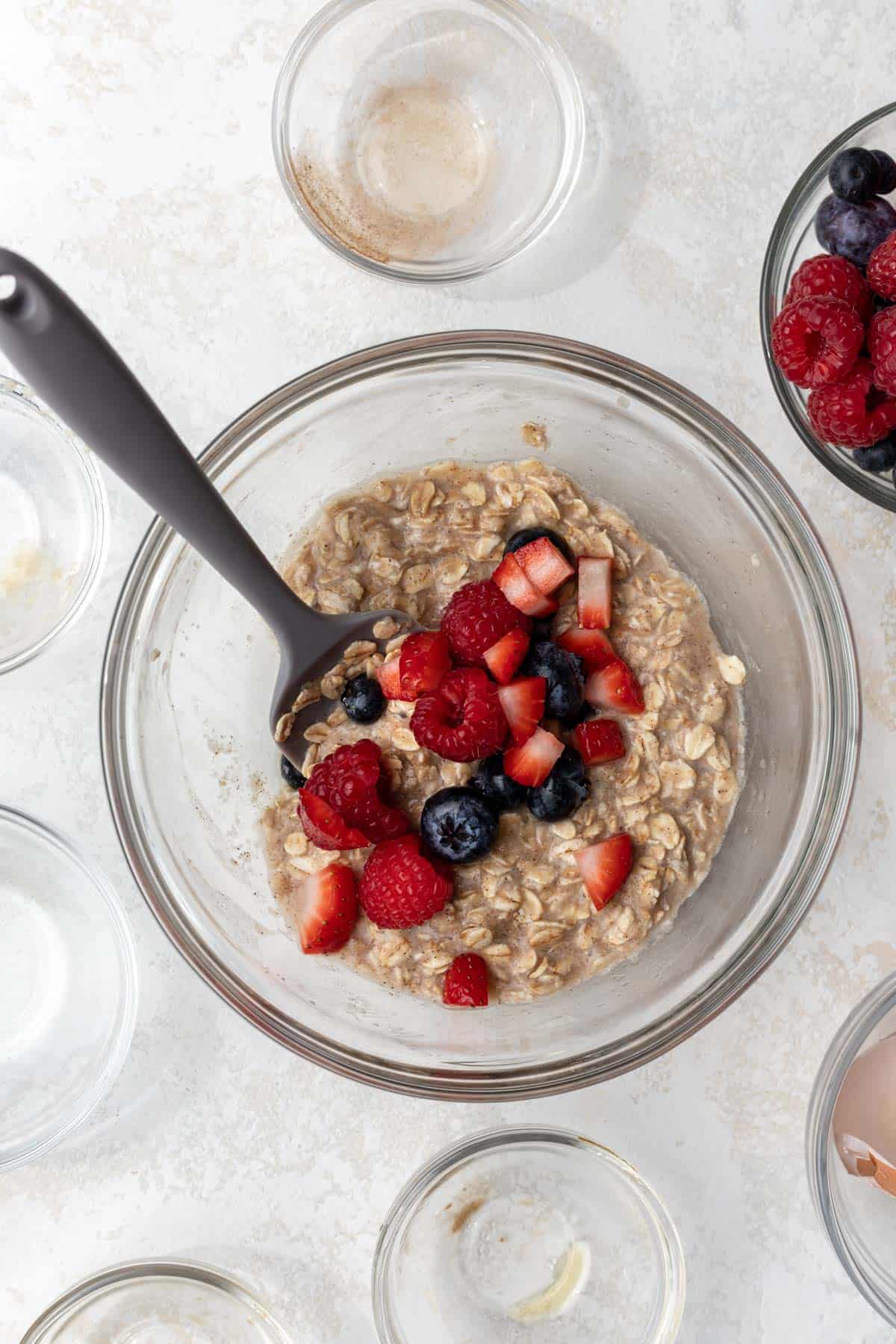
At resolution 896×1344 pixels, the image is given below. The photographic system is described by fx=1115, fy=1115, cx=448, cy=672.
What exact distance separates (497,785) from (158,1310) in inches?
42.0

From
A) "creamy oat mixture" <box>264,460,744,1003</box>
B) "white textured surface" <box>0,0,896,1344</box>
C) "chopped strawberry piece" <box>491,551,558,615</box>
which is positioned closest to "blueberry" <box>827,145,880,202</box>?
"white textured surface" <box>0,0,896,1344</box>

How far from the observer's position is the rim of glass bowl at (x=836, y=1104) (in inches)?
59.7

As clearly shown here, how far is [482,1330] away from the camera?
1.70 meters

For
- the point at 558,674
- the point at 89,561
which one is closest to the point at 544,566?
the point at 558,674

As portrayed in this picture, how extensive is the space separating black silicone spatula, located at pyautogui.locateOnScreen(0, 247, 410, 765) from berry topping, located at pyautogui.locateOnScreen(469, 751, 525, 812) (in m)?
0.23

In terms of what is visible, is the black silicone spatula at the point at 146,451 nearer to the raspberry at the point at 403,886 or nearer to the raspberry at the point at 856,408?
the raspberry at the point at 403,886

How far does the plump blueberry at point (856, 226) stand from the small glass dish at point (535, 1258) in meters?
1.28

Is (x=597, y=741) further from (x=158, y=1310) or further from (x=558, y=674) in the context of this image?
(x=158, y=1310)

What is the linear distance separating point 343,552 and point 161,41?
801 millimetres

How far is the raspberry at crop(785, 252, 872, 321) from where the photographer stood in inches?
53.9

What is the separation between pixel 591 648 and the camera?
1.42m

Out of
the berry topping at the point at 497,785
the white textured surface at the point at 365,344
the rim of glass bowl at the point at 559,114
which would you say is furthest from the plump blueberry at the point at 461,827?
the rim of glass bowl at the point at 559,114

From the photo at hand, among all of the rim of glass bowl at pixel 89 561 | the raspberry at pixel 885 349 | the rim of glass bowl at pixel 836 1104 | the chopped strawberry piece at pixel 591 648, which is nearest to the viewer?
the raspberry at pixel 885 349

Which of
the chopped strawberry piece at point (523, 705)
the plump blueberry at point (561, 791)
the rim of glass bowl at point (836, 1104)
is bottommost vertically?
the rim of glass bowl at point (836, 1104)
